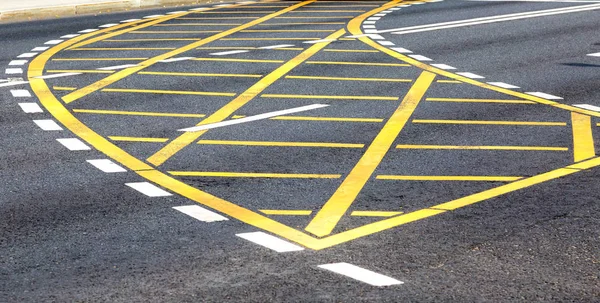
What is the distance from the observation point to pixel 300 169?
9469 mm

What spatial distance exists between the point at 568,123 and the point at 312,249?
4.89 meters

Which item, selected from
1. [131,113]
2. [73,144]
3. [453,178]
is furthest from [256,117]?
[453,178]

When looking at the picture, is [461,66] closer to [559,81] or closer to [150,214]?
[559,81]

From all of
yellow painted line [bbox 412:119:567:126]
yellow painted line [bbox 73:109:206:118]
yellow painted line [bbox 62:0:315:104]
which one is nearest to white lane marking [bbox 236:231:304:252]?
yellow painted line [bbox 412:119:567:126]

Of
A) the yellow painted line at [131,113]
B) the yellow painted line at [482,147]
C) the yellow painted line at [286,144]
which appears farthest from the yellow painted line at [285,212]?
the yellow painted line at [131,113]

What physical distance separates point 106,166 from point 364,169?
2226 millimetres

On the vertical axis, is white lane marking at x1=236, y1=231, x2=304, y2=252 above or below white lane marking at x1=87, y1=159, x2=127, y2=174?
below

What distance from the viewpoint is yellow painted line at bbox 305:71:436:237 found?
7.95 meters

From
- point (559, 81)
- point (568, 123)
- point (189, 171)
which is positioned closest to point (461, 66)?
point (559, 81)

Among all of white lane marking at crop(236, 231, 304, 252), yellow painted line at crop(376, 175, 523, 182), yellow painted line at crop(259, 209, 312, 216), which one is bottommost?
yellow painted line at crop(376, 175, 523, 182)

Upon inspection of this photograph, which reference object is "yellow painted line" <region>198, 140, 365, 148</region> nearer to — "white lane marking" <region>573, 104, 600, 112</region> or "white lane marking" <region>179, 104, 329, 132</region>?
"white lane marking" <region>179, 104, 329, 132</region>

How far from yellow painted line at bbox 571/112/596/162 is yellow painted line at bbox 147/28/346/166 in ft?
11.7

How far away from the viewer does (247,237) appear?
757 centimetres

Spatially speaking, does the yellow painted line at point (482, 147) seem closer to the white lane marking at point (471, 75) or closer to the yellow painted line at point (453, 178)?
the yellow painted line at point (453, 178)
